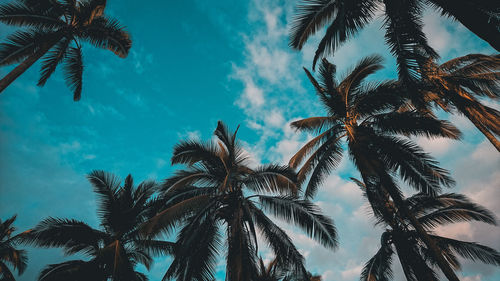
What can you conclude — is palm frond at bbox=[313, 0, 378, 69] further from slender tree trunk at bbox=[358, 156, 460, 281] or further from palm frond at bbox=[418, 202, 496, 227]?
palm frond at bbox=[418, 202, 496, 227]

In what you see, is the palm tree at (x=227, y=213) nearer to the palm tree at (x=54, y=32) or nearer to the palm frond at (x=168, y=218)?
the palm frond at (x=168, y=218)

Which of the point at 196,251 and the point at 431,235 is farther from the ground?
the point at 431,235

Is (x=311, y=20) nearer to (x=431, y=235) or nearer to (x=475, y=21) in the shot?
(x=475, y=21)

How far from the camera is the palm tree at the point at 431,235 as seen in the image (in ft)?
34.8

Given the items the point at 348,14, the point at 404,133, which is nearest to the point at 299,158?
the point at 404,133

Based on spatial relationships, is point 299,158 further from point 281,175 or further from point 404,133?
point 404,133

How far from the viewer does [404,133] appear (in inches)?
Result: 385

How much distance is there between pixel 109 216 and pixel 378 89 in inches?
522

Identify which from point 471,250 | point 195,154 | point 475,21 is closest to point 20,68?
point 195,154

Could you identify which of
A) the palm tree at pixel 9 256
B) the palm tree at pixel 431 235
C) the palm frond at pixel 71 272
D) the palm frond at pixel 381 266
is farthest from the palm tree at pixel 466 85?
the palm tree at pixel 9 256

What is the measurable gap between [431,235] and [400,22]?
10615 millimetres

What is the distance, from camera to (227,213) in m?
9.53

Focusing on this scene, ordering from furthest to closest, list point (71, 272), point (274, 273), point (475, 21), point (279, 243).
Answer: point (274, 273)
point (71, 272)
point (279, 243)
point (475, 21)

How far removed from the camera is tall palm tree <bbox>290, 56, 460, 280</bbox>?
848 cm
